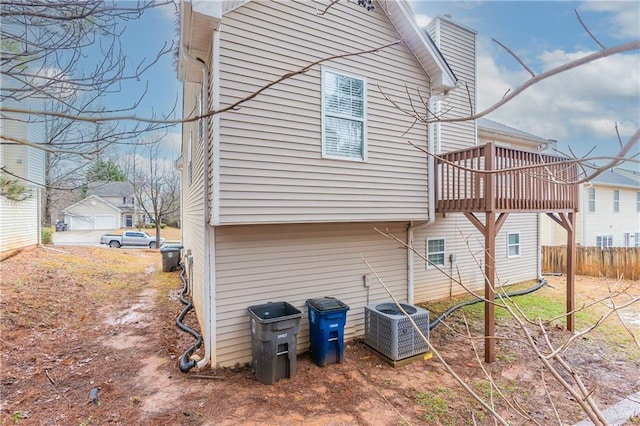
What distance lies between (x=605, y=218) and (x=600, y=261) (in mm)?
8553

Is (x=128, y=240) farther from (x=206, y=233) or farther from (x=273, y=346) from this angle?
(x=273, y=346)

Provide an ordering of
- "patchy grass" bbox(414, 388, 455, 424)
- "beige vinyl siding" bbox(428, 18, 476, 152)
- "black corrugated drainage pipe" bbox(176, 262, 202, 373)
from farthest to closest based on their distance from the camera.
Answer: "beige vinyl siding" bbox(428, 18, 476, 152) → "black corrugated drainage pipe" bbox(176, 262, 202, 373) → "patchy grass" bbox(414, 388, 455, 424)

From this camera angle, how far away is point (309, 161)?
5.08 metres

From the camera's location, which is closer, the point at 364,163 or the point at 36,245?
the point at 364,163

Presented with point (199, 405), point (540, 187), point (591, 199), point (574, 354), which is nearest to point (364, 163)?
point (540, 187)

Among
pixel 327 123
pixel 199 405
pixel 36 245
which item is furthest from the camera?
pixel 36 245

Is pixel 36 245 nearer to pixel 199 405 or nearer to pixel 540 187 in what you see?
pixel 199 405

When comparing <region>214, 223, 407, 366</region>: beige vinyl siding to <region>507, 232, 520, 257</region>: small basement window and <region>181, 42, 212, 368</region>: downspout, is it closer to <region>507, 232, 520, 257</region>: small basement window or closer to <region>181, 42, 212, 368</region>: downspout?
<region>181, 42, 212, 368</region>: downspout

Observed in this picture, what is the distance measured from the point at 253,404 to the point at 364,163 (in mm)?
3967

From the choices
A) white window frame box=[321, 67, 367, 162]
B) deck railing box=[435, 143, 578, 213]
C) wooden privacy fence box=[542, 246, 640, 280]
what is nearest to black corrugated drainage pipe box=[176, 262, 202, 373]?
white window frame box=[321, 67, 367, 162]

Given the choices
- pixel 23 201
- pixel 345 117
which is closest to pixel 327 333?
pixel 345 117

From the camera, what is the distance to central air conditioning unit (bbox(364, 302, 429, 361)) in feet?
16.8

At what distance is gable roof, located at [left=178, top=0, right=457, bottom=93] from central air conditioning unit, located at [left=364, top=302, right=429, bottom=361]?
439 cm

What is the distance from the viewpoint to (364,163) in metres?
5.57
